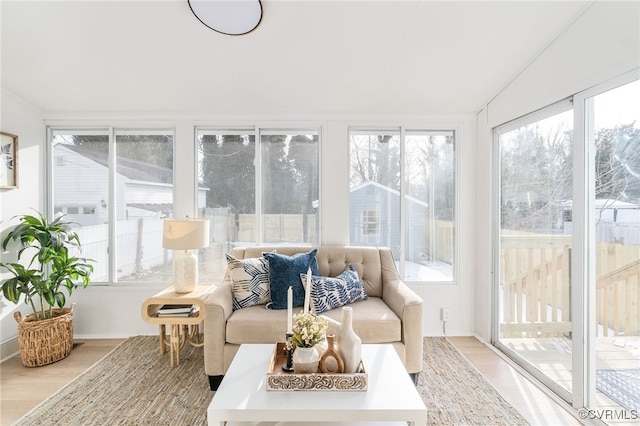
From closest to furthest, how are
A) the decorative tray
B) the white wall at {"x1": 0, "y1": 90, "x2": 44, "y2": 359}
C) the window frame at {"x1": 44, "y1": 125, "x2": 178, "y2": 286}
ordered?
the decorative tray
the white wall at {"x1": 0, "y1": 90, "x2": 44, "y2": 359}
the window frame at {"x1": 44, "y1": 125, "x2": 178, "y2": 286}

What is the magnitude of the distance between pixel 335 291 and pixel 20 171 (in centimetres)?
301

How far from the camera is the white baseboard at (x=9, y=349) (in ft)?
8.56

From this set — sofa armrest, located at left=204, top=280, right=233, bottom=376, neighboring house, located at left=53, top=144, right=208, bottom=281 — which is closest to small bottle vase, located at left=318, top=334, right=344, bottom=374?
sofa armrest, located at left=204, top=280, right=233, bottom=376

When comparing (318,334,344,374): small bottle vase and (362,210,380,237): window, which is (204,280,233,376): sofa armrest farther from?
(362,210,380,237): window

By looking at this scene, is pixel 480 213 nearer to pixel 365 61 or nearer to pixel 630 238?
pixel 630 238

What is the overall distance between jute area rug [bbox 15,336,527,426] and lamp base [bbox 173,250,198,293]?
0.59 m

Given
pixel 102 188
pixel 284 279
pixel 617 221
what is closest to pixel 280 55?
pixel 284 279

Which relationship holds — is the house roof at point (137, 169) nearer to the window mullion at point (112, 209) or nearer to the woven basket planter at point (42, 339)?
the window mullion at point (112, 209)

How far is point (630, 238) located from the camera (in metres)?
1.67

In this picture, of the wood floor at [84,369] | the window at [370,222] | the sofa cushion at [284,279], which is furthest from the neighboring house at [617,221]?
the sofa cushion at [284,279]

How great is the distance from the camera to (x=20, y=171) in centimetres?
281

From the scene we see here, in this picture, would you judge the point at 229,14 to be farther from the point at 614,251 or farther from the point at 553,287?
the point at 553,287

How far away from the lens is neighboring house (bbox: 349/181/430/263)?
10.5 feet

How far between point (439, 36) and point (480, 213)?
1.70 metres
